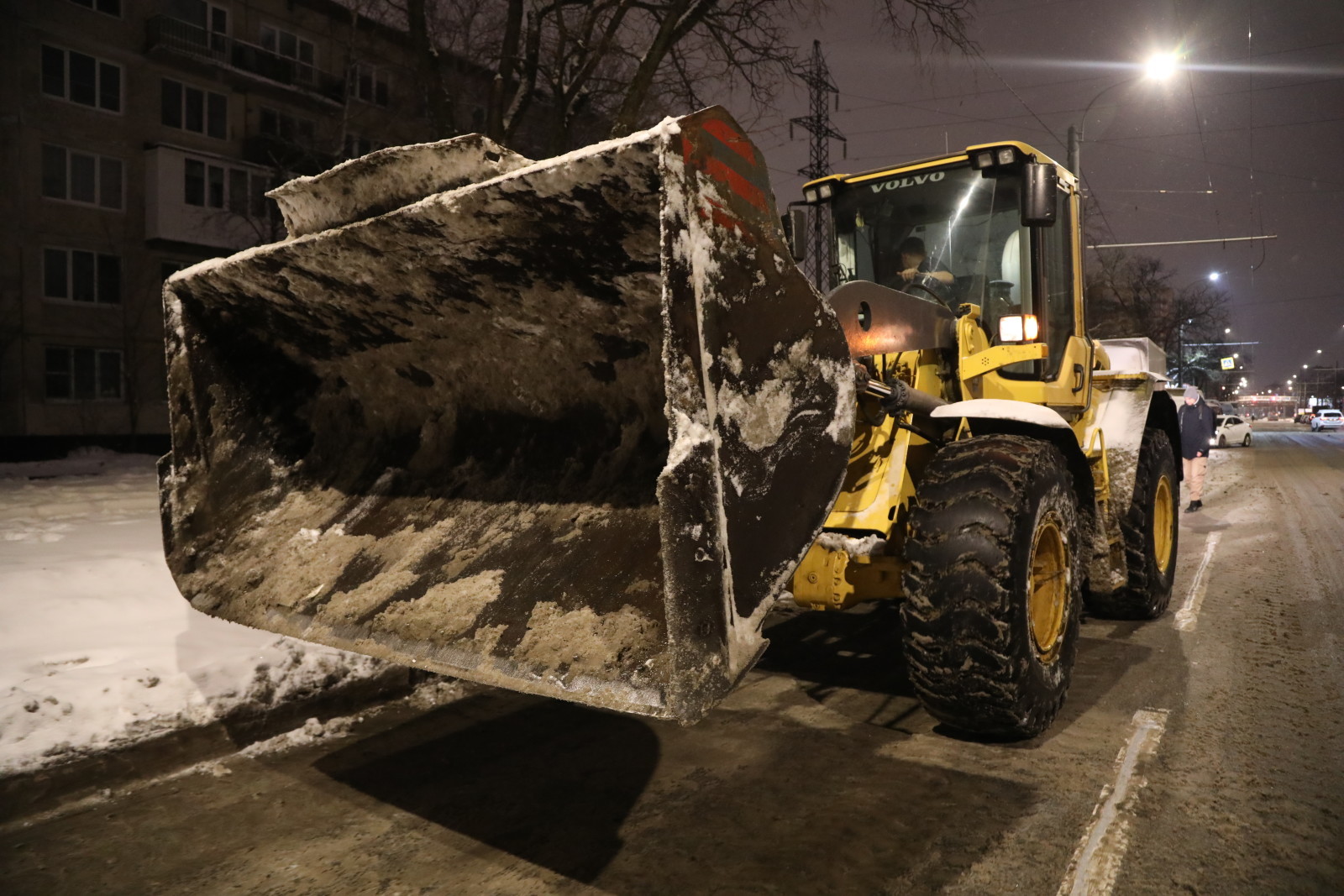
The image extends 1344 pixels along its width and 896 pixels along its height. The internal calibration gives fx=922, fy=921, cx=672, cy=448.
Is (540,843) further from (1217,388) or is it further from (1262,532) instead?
(1217,388)

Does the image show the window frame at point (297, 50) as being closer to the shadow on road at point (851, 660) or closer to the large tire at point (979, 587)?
the shadow on road at point (851, 660)

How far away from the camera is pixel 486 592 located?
3018 mm

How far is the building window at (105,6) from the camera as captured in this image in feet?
74.8

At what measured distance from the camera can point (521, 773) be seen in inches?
144

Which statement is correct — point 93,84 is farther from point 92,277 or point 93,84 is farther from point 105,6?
point 92,277

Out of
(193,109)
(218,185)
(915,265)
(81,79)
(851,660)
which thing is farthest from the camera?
(193,109)

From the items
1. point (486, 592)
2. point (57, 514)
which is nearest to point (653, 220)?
point (486, 592)

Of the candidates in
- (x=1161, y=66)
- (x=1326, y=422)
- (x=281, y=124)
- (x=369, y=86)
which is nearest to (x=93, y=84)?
(x=281, y=124)

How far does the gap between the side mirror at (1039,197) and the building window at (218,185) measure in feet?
76.7

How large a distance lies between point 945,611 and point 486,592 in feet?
5.66

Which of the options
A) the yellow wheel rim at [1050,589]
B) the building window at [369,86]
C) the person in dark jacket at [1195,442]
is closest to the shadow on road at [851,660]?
the yellow wheel rim at [1050,589]

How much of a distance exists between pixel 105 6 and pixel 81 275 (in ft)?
22.6

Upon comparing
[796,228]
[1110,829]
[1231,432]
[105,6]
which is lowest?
[1110,829]

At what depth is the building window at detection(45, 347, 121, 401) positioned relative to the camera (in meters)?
22.5
